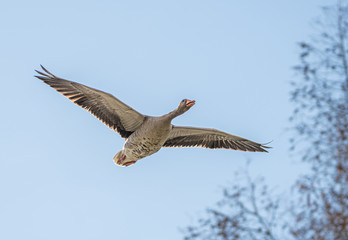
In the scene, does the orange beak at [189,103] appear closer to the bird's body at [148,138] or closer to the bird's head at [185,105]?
the bird's head at [185,105]

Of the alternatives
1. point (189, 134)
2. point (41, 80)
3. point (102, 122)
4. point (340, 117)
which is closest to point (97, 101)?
point (102, 122)

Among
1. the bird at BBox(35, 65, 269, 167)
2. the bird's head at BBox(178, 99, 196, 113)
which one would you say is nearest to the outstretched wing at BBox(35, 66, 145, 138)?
the bird at BBox(35, 65, 269, 167)

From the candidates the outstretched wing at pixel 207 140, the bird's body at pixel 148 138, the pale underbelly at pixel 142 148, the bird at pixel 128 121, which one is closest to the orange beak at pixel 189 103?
the bird at pixel 128 121

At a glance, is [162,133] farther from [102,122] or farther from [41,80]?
[41,80]

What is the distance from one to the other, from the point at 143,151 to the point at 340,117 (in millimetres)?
5877

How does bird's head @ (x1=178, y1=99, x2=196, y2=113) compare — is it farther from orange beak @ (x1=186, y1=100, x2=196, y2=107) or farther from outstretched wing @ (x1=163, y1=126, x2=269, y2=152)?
outstretched wing @ (x1=163, y1=126, x2=269, y2=152)

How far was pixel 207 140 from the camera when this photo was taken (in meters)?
14.2

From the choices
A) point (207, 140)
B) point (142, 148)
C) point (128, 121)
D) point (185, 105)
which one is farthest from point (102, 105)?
→ point (207, 140)

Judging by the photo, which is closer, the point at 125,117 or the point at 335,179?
the point at 335,179

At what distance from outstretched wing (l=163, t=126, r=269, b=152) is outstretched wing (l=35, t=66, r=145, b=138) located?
112cm

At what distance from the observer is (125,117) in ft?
42.5

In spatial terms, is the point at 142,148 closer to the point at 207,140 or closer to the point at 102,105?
the point at 102,105

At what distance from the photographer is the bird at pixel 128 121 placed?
12.4 metres

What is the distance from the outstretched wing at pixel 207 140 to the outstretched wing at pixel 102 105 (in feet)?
3.68
